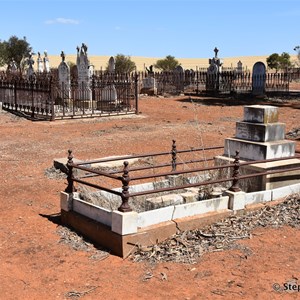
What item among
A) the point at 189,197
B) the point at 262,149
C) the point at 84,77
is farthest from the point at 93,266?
the point at 84,77

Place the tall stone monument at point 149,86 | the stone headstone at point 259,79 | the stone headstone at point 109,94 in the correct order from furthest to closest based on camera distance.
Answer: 1. the tall stone monument at point 149,86
2. the stone headstone at point 259,79
3. the stone headstone at point 109,94

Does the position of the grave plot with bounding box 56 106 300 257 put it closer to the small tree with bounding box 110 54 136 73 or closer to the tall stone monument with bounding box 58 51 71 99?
the tall stone monument with bounding box 58 51 71 99

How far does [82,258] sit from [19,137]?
10.8m

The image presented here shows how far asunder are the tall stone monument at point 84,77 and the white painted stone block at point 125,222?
1829 centimetres

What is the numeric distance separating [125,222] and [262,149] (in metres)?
3.43

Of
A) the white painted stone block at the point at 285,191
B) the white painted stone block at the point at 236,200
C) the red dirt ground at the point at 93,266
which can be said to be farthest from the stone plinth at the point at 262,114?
the red dirt ground at the point at 93,266

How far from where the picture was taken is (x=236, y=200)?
266 inches

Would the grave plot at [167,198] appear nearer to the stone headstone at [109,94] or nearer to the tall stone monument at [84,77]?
the tall stone monument at [84,77]

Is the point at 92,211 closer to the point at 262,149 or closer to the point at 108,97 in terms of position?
the point at 262,149

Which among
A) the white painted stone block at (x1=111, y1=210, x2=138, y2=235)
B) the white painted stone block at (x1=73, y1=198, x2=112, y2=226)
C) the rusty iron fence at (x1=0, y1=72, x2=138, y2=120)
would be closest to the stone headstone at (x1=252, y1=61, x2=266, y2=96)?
the rusty iron fence at (x1=0, y1=72, x2=138, y2=120)

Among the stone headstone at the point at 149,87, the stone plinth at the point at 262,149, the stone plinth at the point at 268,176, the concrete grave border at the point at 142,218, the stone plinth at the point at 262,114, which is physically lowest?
the concrete grave border at the point at 142,218

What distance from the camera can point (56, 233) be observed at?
21.5ft

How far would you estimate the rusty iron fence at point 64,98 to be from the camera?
20609 mm

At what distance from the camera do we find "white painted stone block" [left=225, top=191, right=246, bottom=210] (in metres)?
6.72
